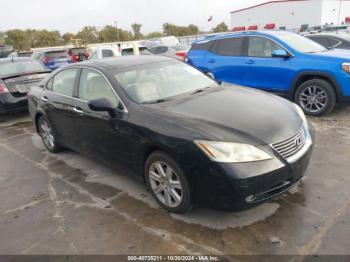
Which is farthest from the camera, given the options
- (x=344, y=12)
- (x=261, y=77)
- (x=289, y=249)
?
(x=344, y=12)

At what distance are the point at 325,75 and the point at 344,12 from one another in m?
60.9

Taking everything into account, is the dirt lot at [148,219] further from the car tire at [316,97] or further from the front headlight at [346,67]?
the front headlight at [346,67]

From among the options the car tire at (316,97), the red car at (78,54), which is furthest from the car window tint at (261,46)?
the red car at (78,54)

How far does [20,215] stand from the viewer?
3.77m

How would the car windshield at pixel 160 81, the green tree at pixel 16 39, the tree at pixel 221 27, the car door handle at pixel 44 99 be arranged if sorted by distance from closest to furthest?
the car windshield at pixel 160 81 → the car door handle at pixel 44 99 → the green tree at pixel 16 39 → the tree at pixel 221 27

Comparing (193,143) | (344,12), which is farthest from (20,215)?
(344,12)

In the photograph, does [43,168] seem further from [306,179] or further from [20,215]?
[306,179]

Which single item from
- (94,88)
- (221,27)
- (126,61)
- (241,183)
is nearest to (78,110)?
(94,88)

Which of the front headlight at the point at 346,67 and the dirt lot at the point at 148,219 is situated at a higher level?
the front headlight at the point at 346,67

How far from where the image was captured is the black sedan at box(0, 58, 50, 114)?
25.5 feet

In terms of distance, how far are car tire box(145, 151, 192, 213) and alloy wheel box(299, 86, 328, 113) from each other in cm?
421

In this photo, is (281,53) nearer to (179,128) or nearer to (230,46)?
(230,46)

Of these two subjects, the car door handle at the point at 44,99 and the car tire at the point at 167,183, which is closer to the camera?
the car tire at the point at 167,183

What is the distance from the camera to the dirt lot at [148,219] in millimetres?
2977
